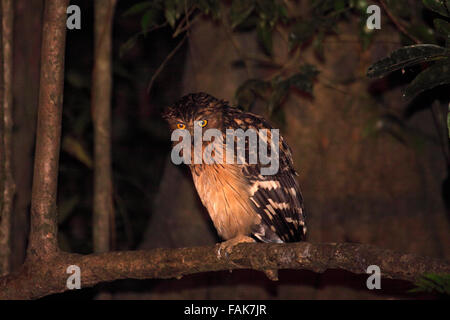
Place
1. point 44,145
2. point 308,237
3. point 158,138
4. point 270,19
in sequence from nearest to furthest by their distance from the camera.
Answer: point 44,145 → point 270,19 → point 308,237 → point 158,138

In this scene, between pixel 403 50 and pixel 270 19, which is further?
pixel 270 19

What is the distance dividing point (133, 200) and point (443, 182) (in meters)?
3.05

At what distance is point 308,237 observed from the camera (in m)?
2.87

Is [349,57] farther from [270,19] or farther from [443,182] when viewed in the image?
[443,182]

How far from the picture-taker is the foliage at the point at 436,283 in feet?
4.20

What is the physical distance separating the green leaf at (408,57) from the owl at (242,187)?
0.75 m

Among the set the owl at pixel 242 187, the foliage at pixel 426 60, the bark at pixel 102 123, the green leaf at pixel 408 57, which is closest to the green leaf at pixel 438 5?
the foliage at pixel 426 60

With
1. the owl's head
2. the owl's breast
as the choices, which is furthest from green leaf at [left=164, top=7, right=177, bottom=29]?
the owl's breast

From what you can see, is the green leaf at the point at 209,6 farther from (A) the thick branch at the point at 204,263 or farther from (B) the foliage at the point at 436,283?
(B) the foliage at the point at 436,283

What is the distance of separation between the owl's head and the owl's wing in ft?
0.35

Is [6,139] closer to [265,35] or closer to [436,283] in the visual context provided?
[265,35]

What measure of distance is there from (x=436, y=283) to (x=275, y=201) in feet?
3.64

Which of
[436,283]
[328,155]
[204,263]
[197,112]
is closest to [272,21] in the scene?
[197,112]
